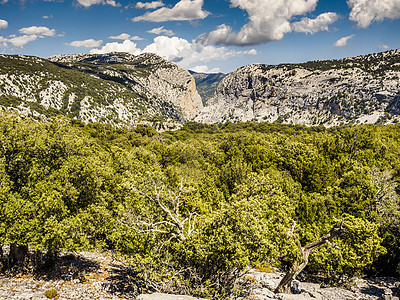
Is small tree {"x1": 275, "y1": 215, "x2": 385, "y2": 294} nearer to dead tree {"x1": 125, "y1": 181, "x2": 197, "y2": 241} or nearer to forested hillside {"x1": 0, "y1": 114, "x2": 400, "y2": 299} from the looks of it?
forested hillside {"x1": 0, "y1": 114, "x2": 400, "y2": 299}

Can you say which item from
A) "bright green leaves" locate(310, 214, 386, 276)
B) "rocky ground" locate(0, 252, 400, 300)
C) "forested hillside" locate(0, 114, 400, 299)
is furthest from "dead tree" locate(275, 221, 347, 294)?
"rocky ground" locate(0, 252, 400, 300)

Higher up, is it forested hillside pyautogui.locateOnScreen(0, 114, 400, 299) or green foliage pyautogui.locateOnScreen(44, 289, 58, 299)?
forested hillside pyautogui.locateOnScreen(0, 114, 400, 299)

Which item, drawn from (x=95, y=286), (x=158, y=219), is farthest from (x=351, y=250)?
(x=95, y=286)

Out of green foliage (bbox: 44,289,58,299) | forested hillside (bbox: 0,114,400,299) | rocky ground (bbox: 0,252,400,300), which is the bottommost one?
rocky ground (bbox: 0,252,400,300)

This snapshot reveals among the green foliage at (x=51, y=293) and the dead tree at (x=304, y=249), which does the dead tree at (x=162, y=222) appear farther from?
the dead tree at (x=304, y=249)

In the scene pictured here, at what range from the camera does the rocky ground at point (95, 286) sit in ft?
49.7

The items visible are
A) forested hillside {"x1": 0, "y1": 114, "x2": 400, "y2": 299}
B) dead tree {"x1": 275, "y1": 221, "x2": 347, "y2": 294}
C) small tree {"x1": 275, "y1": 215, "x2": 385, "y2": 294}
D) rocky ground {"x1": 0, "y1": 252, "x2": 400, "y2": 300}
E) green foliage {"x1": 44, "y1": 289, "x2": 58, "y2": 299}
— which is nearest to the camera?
forested hillside {"x1": 0, "y1": 114, "x2": 400, "y2": 299}

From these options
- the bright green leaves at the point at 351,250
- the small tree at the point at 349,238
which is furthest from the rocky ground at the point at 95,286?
the bright green leaves at the point at 351,250

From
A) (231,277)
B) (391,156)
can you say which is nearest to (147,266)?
(231,277)

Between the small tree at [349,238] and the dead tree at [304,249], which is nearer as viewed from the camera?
the small tree at [349,238]

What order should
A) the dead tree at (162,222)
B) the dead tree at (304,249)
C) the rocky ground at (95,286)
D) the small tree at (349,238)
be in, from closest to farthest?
the rocky ground at (95,286), the dead tree at (162,222), the small tree at (349,238), the dead tree at (304,249)

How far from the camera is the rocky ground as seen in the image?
15141 mm

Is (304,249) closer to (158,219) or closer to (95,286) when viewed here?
(158,219)

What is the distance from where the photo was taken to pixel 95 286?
58.3 ft
